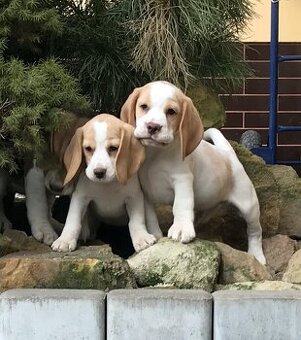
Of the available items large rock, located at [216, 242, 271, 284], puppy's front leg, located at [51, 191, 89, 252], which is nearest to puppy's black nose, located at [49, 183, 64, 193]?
puppy's front leg, located at [51, 191, 89, 252]

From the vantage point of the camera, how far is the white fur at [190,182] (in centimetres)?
236

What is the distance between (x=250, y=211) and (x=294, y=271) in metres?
0.31

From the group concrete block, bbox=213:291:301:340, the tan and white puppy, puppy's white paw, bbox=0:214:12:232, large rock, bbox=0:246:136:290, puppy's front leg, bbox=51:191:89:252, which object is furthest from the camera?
puppy's white paw, bbox=0:214:12:232

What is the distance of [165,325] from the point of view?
6.59 feet

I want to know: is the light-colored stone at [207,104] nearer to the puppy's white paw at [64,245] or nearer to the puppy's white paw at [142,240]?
the puppy's white paw at [142,240]

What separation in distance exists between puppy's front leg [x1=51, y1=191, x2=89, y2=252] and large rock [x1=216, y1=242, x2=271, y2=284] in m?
0.41

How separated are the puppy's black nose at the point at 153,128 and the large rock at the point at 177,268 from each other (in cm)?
32

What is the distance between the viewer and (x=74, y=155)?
7.73 ft

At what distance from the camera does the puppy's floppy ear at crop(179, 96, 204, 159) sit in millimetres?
2348

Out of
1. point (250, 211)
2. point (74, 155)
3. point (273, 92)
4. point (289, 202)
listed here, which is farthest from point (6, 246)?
point (273, 92)

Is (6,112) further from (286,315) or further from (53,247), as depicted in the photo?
(286,315)

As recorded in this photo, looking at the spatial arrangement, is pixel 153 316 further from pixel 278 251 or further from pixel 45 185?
pixel 278 251

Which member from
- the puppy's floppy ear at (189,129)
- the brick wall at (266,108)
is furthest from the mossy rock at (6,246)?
the brick wall at (266,108)

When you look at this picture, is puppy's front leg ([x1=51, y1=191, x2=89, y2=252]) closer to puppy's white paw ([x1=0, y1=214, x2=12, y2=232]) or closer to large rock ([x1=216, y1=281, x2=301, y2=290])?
puppy's white paw ([x1=0, y1=214, x2=12, y2=232])
